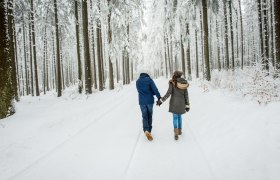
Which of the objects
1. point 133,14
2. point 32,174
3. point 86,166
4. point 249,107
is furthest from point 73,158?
point 133,14

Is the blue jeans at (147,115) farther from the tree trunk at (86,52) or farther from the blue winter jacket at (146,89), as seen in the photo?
the tree trunk at (86,52)

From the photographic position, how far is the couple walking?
22.9ft

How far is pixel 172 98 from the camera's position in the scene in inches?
280

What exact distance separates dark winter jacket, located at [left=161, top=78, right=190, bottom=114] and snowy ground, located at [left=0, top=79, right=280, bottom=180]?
847 mm

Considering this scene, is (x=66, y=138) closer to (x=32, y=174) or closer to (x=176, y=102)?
(x=32, y=174)

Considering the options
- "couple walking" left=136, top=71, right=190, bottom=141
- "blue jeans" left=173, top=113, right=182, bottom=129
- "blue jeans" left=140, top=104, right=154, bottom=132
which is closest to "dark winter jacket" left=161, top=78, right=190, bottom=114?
"couple walking" left=136, top=71, right=190, bottom=141

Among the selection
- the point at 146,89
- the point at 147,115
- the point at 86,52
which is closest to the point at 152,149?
the point at 147,115

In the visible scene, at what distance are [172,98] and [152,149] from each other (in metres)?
1.76

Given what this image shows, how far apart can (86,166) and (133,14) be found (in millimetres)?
27412

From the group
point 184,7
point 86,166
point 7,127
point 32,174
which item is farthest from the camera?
point 184,7

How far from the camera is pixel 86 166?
498cm

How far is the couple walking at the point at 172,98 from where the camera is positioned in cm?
697

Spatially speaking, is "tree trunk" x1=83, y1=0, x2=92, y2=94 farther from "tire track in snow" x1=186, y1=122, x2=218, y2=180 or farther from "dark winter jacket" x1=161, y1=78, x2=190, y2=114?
"dark winter jacket" x1=161, y1=78, x2=190, y2=114

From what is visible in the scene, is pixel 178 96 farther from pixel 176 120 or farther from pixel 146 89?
pixel 146 89
